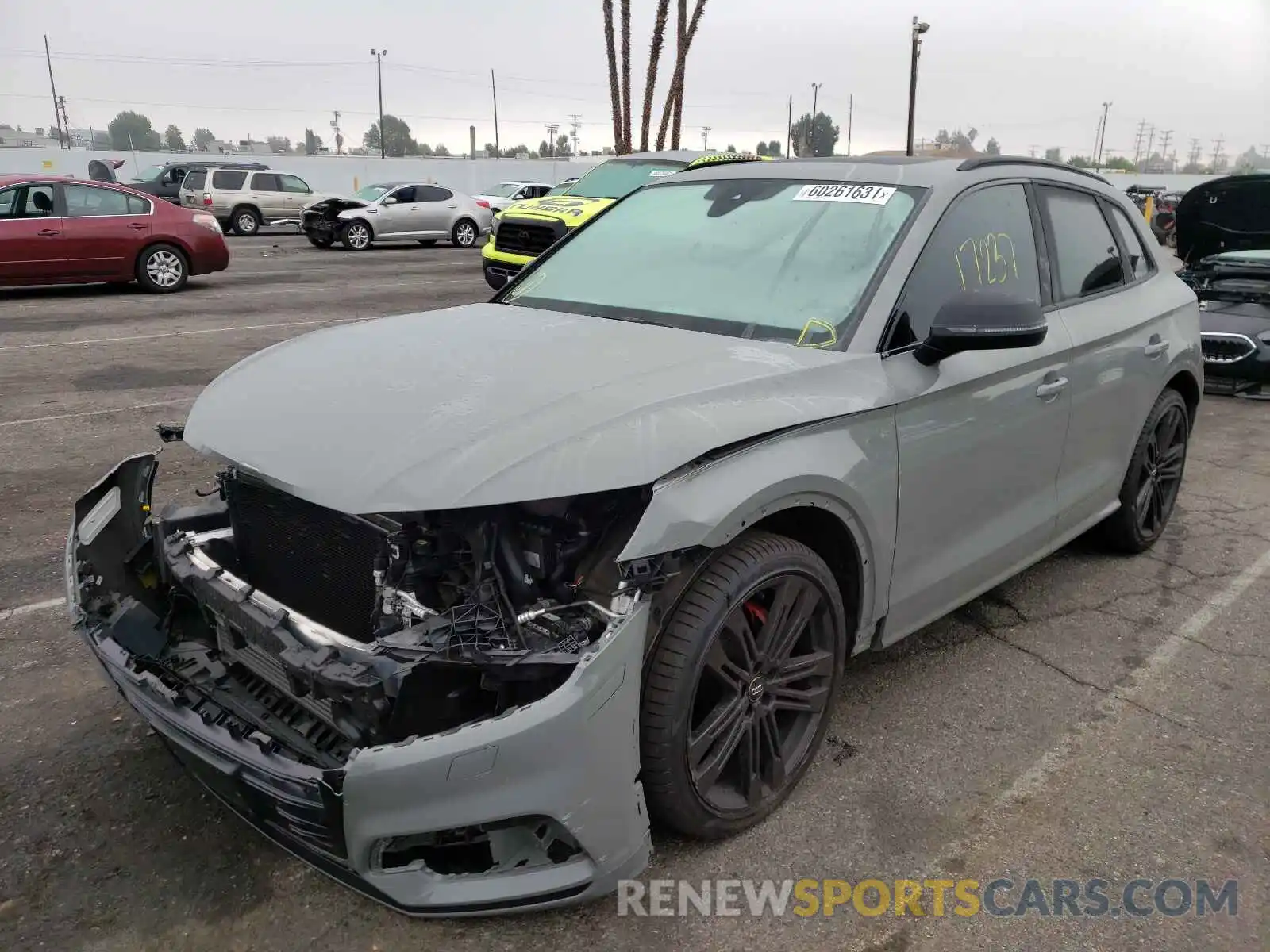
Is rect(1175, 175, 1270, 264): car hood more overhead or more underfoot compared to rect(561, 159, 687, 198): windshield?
more underfoot

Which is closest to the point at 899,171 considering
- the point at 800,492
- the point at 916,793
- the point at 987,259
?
the point at 987,259

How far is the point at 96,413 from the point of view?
7.24m

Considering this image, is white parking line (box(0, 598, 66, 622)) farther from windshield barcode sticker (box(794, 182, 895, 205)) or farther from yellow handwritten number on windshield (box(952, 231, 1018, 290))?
yellow handwritten number on windshield (box(952, 231, 1018, 290))

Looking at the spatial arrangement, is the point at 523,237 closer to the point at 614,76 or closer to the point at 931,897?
the point at 931,897

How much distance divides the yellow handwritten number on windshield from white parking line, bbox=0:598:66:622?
12.3ft

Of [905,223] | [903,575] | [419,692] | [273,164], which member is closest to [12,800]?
[419,692]

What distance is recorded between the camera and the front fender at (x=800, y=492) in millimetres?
2248

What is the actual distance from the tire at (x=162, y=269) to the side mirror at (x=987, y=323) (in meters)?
13.6

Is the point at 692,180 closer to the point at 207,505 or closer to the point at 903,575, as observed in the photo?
the point at 903,575

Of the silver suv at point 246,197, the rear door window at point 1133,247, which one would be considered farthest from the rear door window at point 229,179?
the rear door window at point 1133,247

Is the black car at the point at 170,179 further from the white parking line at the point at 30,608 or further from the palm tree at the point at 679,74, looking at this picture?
the white parking line at the point at 30,608

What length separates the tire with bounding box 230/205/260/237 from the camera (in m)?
26.0

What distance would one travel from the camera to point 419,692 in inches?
84.4

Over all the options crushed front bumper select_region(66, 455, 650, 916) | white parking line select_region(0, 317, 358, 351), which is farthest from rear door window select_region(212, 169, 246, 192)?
crushed front bumper select_region(66, 455, 650, 916)
